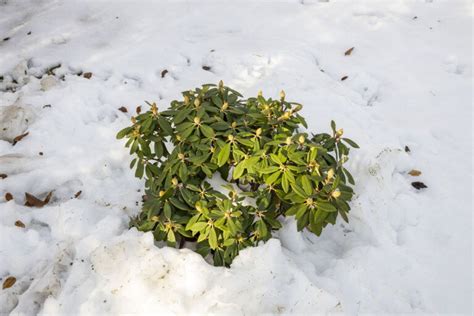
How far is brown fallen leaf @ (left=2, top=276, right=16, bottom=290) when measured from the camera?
2213 mm

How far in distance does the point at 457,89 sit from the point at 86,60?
344cm

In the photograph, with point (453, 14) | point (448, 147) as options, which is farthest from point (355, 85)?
point (453, 14)

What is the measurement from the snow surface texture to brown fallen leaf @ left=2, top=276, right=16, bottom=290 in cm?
3

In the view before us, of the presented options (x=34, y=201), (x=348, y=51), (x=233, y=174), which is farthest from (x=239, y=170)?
(x=348, y=51)

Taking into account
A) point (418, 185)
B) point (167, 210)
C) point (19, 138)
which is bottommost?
point (418, 185)

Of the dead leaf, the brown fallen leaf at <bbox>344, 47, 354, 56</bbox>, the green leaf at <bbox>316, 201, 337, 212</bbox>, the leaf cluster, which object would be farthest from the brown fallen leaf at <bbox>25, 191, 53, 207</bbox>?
the brown fallen leaf at <bbox>344, 47, 354, 56</bbox>

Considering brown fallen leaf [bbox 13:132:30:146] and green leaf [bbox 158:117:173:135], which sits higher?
green leaf [bbox 158:117:173:135]

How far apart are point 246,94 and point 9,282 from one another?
2.21 metres

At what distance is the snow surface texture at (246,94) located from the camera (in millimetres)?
2039

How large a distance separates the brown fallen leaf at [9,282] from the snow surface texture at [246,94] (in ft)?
0.10

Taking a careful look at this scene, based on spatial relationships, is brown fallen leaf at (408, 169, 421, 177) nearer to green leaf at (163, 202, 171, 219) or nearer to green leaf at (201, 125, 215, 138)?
green leaf at (201, 125, 215, 138)

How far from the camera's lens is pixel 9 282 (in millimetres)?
2227

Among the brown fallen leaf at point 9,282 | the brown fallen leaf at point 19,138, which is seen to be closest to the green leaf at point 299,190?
the brown fallen leaf at point 9,282

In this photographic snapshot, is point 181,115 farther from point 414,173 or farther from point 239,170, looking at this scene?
point 414,173
